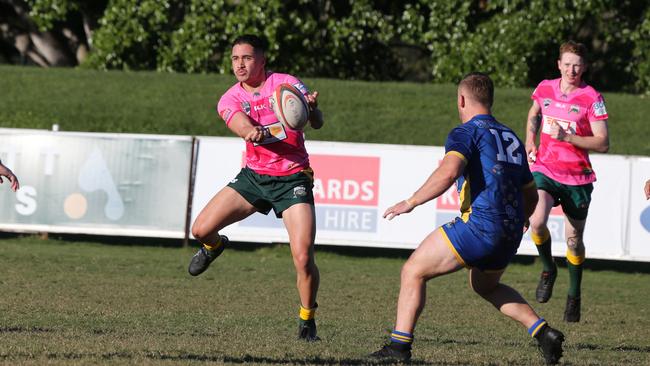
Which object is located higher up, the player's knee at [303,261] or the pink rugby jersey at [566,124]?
the pink rugby jersey at [566,124]

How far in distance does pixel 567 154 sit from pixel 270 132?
10.4 ft

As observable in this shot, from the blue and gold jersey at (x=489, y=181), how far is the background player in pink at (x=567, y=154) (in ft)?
10.0

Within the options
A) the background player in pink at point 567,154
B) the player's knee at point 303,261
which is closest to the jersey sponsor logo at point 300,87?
the player's knee at point 303,261

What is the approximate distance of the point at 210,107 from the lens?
2209cm

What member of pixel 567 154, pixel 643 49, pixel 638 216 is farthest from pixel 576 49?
pixel 643 49

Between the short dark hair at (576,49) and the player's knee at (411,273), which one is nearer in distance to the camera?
the player's knee at (411,273)

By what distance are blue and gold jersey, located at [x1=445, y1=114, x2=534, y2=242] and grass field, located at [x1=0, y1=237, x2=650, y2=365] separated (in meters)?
0.93

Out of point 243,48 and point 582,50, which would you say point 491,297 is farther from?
point 582,50

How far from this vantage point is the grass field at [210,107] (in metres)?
20.8

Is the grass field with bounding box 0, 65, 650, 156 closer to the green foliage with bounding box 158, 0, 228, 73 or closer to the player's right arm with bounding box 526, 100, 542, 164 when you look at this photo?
the green foliage with bounding box 158, 0, 228, 73

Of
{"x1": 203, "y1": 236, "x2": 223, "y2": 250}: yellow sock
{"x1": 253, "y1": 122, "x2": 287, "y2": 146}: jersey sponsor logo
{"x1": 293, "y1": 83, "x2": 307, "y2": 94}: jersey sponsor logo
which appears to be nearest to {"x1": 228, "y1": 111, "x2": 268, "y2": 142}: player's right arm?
{"x1": 253, "y1": 122, "x2": 287, "y2": 146}: jersey sponsor logo

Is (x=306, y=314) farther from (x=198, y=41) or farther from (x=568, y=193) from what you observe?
(x=198, y=41)

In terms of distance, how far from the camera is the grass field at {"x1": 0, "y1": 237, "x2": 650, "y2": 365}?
276 inches

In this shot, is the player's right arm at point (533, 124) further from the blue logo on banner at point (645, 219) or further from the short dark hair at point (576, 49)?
the blue logo on banner at point (645, 219)
